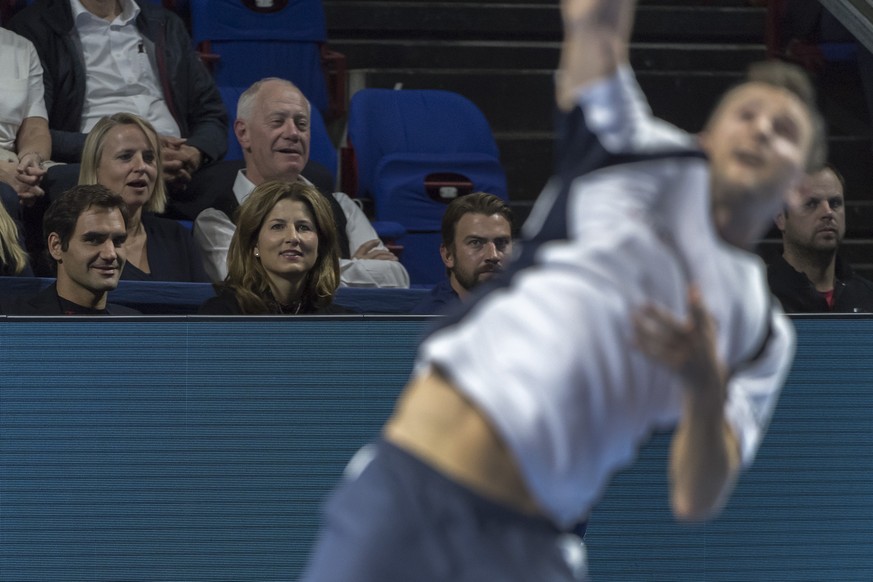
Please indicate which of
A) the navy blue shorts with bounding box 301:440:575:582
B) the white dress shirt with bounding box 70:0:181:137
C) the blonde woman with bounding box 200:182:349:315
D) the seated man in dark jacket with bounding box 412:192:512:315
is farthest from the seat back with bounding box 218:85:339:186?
the navy blue shorts with bounding box 301:440:575:582

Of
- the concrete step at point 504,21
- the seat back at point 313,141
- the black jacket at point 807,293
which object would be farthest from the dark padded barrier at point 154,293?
the concrete step at point 504,21

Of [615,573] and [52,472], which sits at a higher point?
[52,472]

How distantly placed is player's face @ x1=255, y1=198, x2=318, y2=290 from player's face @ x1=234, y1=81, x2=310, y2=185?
0.76m

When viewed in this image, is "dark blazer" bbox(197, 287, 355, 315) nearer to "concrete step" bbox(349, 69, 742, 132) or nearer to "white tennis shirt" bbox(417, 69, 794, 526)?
"white tennis shirt" bbox(417, 69, 794, 526)

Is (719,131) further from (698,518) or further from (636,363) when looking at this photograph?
(698,518)

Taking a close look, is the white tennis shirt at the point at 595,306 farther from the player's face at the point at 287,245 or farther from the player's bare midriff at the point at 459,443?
the player's face at the point at 287,245

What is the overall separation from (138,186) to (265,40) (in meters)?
2.08

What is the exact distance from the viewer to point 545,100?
724 cm

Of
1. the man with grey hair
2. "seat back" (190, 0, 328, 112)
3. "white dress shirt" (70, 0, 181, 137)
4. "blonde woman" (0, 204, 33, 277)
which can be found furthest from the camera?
"seat back" (190, 0, 328, 112)

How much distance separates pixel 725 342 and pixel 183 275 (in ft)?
10.2

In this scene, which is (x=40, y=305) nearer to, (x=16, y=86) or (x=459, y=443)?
(x=16, y=86)

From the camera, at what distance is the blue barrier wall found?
4.00m

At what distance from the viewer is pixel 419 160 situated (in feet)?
20.8

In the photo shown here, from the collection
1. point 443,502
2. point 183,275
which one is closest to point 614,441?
point 443,502
